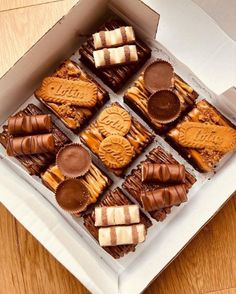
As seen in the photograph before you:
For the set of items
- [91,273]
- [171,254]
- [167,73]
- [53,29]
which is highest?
[167,73]

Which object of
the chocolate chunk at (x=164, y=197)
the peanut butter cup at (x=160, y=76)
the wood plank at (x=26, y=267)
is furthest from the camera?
the wood plank at (x=26, y=267)

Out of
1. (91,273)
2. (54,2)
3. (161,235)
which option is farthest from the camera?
(54,2)

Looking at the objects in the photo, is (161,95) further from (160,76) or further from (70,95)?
(70,95)

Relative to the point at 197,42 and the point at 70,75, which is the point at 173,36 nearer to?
the point at 197,42

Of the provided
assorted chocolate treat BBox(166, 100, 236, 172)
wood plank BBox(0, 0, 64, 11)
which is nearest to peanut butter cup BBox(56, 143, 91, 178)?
assorted chocolate treat BBox(166, 100, 236, 172)

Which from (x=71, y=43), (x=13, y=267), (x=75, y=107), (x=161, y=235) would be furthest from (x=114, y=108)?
(x=13, y=267)

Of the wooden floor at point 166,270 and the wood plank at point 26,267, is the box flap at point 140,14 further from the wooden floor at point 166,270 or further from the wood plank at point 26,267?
the wood plank at point 26,267

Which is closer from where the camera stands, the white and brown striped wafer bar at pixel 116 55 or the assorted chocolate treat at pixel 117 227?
the assorted chocolate treat at pixel 117 227

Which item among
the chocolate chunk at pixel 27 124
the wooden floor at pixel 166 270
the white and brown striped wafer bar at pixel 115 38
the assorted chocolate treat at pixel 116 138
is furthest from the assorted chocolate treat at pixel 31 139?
the white and brown striped wafer bar at pixel 115 38
